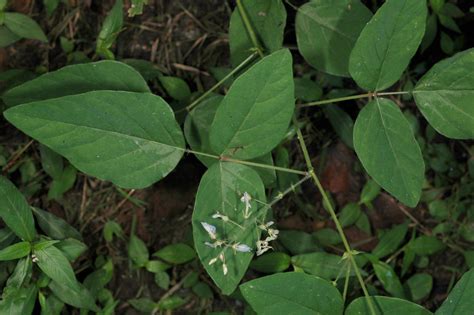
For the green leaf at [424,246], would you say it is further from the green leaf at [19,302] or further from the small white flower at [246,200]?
the green leaf at [19,302]

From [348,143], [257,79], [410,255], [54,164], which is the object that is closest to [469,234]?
[410,255]

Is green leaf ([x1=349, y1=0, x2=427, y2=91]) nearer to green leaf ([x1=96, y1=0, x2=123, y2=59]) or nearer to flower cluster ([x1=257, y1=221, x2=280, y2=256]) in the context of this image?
flower cluster ([x1=257, y1=221, x2=280, y2=256])

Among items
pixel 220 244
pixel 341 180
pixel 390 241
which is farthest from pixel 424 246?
pixel 220 244

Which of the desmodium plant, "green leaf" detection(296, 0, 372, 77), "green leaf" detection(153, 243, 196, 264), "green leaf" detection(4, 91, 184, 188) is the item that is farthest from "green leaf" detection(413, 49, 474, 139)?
"green leaf" detection(153, 243, 196, 264)

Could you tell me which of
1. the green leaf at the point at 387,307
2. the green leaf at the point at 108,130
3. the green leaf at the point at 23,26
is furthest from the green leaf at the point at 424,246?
the green leaf at the point at 23,26

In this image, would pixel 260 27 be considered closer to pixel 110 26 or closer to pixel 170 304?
pixel 110 26

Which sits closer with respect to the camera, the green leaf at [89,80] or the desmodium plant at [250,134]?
the desmodium plant at [250,134]

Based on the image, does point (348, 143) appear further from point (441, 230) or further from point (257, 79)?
point (257, 79)
